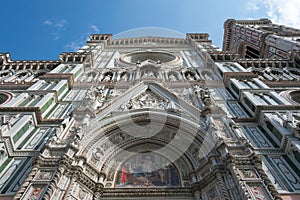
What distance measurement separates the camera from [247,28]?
96.3 ft

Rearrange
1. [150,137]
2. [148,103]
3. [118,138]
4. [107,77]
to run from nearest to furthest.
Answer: [118,138]
[150,137]
[148,103]
[107,77]

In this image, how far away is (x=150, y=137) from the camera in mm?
8977

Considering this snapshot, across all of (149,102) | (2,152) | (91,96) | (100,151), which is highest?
(91,96)

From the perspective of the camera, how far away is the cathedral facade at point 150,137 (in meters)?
6.12

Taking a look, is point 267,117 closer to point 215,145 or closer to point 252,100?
point 252,100

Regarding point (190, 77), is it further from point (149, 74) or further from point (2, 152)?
point (2, 152)

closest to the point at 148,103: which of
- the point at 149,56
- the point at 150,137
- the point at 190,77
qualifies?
the point at 150,137

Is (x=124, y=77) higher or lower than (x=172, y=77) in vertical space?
higher

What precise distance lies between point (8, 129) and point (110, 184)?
11.6 ft

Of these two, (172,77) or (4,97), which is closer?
(4,97)

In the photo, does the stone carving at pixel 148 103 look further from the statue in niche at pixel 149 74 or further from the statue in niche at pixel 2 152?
the statue in niche at pixel 2 152

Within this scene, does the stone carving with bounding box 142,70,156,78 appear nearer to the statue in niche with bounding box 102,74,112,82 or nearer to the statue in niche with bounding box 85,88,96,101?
the statue in niche with bounding box 102,74,112,82

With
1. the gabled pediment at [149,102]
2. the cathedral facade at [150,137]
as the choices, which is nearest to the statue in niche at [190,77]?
the cathedral facade at [150,137]

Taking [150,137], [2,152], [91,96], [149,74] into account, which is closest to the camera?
[2,152]
